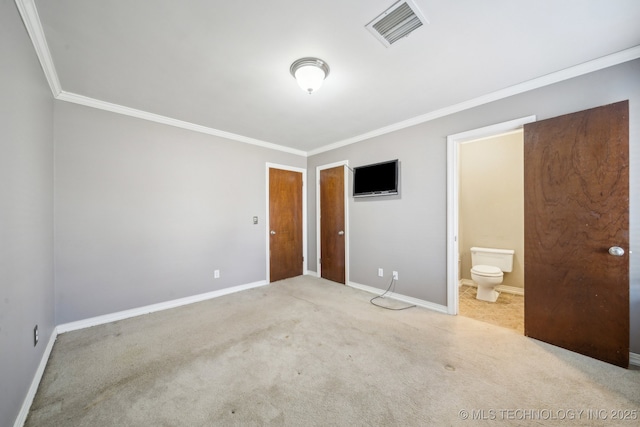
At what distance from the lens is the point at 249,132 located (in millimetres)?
3607

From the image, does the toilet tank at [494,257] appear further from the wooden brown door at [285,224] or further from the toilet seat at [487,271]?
the wooden brown door at [285,224]

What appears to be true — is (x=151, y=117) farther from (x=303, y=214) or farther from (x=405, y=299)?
(x=405, y=299)

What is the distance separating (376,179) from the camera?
11.4 feet

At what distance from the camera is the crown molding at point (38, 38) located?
1.41 metres

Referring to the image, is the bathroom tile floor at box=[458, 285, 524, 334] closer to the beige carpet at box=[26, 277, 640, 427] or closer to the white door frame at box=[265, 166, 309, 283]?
the beige carpet at box=[26, 277, 640, 427]

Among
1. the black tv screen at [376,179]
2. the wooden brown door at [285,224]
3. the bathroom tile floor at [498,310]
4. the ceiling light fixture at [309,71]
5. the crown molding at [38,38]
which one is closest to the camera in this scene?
the crown molding at [38,38]

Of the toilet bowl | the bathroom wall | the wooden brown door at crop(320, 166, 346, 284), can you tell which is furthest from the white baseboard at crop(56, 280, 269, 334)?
the bathroom wall

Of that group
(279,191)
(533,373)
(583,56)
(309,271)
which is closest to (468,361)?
(533,373)

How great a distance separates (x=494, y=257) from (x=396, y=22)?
11.9 ft

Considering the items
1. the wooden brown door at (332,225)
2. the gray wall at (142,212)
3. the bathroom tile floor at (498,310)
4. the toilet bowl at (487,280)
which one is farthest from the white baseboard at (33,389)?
the toilet bowl at (487,280)

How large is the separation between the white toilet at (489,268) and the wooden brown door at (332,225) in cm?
199

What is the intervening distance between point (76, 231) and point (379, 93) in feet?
11.6

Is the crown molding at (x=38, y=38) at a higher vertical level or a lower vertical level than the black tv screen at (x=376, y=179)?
higher

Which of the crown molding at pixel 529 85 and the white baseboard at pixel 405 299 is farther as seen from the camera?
the white baseboard at pixel 405 299
